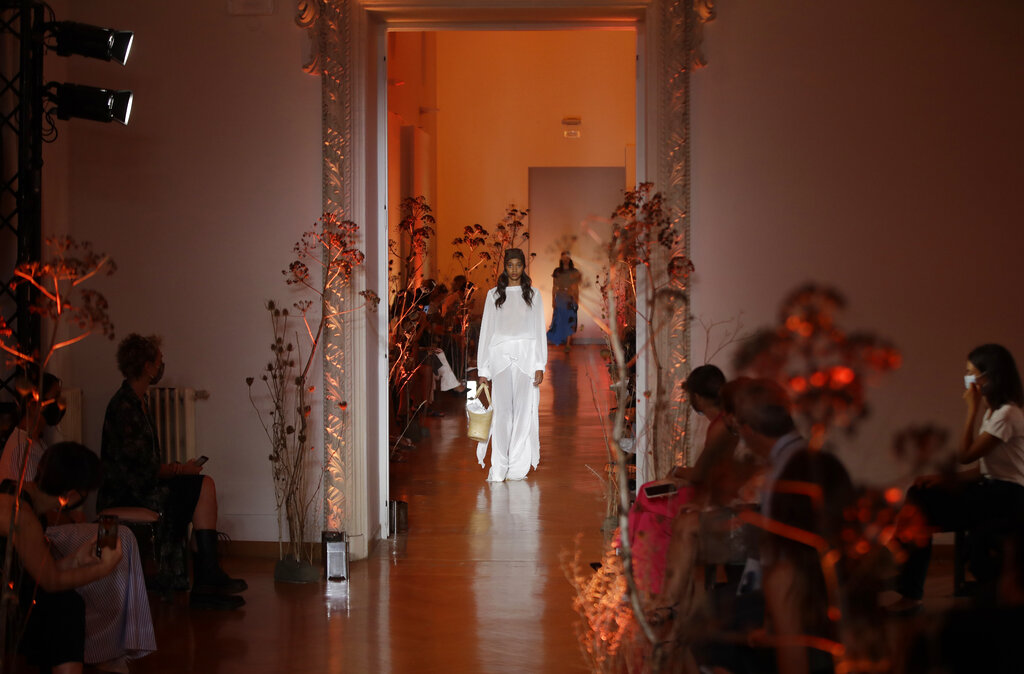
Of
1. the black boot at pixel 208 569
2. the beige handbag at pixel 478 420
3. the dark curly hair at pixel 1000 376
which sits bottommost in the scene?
the black boot at pixel 208 569

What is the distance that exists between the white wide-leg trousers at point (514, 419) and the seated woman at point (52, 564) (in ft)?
14.5

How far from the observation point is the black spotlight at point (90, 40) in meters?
4.79

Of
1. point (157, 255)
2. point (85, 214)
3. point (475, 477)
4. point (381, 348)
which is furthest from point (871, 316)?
point (85, 214)

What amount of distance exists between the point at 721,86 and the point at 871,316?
4.96ft

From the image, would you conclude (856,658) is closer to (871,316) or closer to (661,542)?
(661,542)

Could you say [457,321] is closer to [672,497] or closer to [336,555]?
[336,555]

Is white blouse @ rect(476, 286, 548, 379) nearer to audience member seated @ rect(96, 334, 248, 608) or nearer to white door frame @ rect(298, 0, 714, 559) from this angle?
white door frame @ rect(298, 0, 714, 559)

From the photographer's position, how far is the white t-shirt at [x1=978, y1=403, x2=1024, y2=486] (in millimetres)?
4195

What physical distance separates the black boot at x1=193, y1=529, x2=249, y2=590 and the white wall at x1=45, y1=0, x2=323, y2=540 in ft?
2.19

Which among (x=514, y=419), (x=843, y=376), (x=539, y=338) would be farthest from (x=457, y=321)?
(x=843, y=376)

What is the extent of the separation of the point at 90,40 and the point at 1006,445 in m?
4.64

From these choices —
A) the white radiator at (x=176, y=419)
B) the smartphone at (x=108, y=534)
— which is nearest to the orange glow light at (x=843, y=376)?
the smartphone at (x=108, y=534)

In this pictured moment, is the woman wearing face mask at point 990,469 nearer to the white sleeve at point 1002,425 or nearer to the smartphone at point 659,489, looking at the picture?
the white sleeve at point 1002,425

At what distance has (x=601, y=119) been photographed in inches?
693
